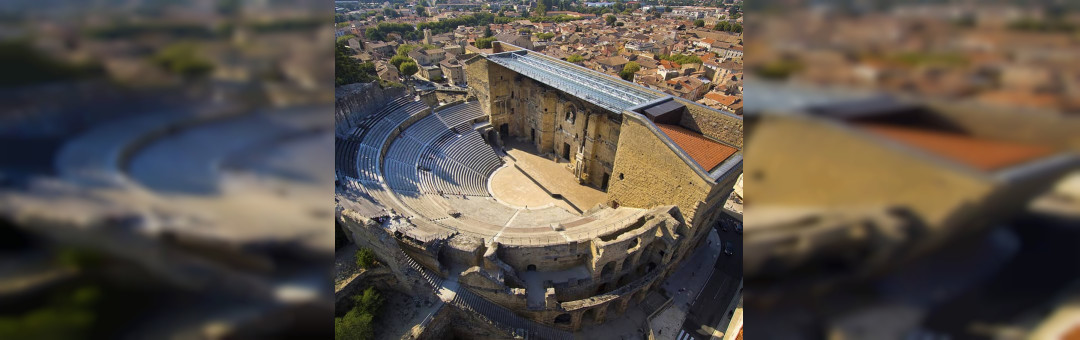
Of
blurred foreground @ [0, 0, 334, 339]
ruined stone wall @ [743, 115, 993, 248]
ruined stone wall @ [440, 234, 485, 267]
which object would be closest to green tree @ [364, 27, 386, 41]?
ruined stone wall @ [440, 234, 485, 267]

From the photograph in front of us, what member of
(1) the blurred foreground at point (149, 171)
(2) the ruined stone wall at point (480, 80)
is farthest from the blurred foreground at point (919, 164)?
(2) the ruined stone wall at point (480, 80)

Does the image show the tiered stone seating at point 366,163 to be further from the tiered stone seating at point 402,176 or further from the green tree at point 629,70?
the green tree at point 629,70

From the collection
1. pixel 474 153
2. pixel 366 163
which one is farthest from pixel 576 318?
pixel 474 153

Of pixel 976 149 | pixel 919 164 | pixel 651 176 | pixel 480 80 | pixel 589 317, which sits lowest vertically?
pixel 589 317

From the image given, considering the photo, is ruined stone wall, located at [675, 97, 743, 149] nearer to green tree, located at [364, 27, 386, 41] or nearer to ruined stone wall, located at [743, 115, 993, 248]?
ruined stone wall, located at [743, 115, 993, 248]

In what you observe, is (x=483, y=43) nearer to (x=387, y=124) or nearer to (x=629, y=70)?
(x=629, y=70)

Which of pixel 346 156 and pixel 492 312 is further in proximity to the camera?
pixel 346 156

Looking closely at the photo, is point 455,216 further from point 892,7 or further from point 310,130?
point 892,7

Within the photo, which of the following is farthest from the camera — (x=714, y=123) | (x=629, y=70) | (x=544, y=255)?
(x=629, y=70)
